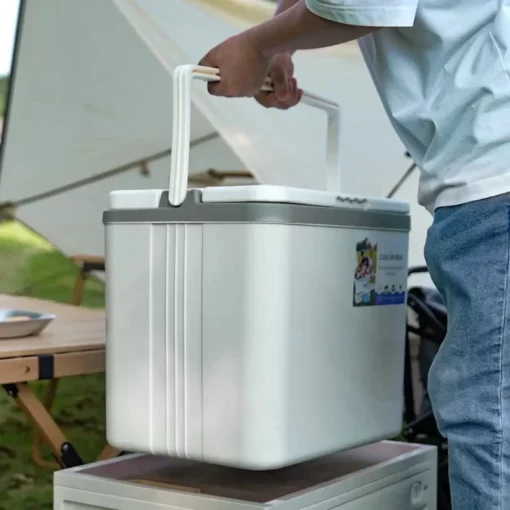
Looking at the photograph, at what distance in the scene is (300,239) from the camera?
84cm

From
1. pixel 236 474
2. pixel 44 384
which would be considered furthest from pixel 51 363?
pixel 44 384

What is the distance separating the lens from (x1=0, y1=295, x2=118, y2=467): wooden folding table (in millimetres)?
1022

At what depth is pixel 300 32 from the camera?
0.77m

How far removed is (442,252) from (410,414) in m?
1.20

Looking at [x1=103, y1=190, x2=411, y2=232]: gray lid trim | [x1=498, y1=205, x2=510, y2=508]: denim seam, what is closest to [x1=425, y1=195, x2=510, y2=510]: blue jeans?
[x1=498, y1=205, x2=510, y2=508]: denim seam

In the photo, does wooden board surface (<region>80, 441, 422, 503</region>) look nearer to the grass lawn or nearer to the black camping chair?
the black camping chair

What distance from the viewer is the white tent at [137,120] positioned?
2.14 metres

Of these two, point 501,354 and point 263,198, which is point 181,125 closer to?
point 263,198

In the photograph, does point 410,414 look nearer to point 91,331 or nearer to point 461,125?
point 91,331

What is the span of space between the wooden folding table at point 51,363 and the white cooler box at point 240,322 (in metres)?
0.17

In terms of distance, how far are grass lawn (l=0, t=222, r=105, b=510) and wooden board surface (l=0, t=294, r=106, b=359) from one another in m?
0.54

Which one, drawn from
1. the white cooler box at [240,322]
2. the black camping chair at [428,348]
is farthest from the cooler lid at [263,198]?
the black camping chair at [428,348]

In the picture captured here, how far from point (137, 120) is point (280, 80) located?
1245mm

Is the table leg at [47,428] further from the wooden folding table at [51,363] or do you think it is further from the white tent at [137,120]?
the white tent at [137,120]
